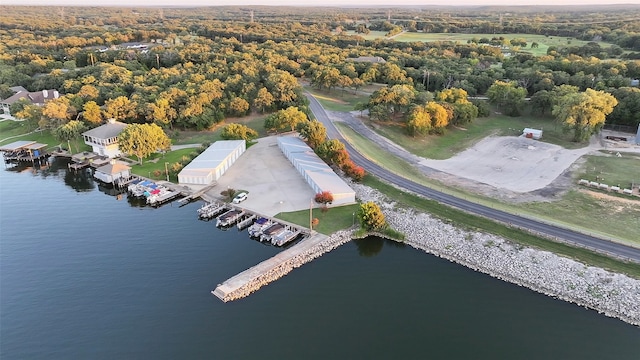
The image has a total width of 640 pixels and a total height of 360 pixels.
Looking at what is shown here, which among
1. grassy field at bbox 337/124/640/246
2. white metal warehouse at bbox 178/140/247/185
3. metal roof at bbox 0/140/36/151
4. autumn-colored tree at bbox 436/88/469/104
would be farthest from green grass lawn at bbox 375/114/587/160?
metal roof at bbox 0/140/36/151

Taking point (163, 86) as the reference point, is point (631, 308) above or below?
below

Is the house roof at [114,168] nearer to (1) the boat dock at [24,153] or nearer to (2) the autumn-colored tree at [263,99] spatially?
(1) the boat dock at [24,153]

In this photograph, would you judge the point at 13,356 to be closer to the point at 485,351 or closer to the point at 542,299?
the point at 485,351

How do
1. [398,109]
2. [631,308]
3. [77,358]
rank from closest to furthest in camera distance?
[77,358], [631,308], [398,109]

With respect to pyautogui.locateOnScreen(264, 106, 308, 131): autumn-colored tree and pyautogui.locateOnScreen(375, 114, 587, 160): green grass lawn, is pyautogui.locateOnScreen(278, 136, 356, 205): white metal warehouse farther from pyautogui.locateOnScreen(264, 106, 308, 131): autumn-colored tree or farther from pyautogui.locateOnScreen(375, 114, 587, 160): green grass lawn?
pyautogui.locateOnScreen(375, 114, 587, 160): green grass lawn

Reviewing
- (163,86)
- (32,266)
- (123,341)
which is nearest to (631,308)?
(123,341)

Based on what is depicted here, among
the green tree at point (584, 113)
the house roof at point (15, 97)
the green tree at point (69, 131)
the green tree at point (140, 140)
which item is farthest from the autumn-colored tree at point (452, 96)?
the house roof at point (15, 97)
